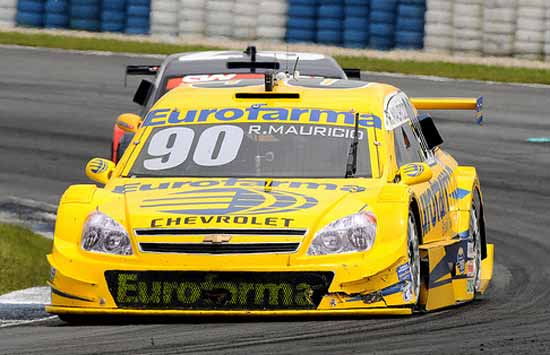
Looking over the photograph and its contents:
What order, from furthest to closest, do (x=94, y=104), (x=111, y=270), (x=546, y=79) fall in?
(x=546, y=79), (x=94, y=104), (x=111, y=270)

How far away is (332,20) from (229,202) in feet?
66.8

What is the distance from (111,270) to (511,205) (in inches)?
326

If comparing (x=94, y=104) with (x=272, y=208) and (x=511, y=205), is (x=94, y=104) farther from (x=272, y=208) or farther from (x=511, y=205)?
(x=272, y=208)

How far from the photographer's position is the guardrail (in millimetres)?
27031

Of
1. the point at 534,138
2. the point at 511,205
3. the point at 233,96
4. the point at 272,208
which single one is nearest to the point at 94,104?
the point at 534,138

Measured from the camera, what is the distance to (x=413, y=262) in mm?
8461

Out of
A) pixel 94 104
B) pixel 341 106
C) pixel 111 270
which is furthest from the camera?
pixel 94 104

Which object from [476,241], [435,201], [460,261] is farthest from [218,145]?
[476,241]

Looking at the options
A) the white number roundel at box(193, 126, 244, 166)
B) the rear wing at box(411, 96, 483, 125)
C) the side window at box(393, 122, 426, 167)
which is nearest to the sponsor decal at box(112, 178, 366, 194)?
the white number roundel at box(193, 126, 244, 166)

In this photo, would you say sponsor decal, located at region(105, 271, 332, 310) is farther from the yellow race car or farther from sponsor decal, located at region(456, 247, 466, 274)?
sponsor decal, located at region(456, 247, 466, 274)

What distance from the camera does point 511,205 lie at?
15.7 m

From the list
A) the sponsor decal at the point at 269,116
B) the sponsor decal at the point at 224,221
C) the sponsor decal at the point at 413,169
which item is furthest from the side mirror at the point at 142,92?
the sponsor decal at the point at 224,221

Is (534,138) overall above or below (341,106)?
below

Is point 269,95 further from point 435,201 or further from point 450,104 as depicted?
point 450,104
